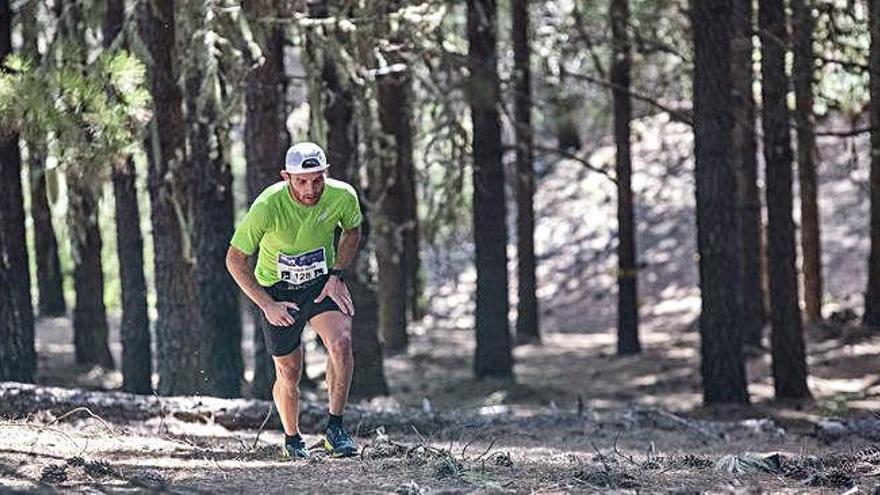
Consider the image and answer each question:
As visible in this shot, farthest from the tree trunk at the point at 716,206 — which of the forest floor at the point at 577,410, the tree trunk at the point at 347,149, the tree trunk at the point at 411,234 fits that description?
the tree trunk at the point at 411,234

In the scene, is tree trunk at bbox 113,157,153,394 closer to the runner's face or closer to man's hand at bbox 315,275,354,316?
man's hand at bbox 315,275,354,316

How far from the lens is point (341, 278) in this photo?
8.84 metres

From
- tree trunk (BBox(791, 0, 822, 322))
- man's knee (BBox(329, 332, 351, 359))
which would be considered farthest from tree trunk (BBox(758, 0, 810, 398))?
man's knee (BBox(329, 332, 351, 359))

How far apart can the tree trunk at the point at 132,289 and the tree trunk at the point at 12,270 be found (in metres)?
3.10

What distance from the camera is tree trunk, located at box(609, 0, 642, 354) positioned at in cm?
2121

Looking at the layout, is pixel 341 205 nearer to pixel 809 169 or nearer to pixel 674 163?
pixel 809 169

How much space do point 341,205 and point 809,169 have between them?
48.7 feet

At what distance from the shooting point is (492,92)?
16875mm

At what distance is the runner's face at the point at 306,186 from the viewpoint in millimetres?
8352

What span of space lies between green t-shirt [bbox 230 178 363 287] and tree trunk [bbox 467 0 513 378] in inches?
334

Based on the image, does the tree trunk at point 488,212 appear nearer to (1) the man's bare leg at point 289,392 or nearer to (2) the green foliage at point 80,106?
(2) the green foliage at point 80,106

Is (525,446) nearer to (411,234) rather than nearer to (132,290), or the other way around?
(132,290)

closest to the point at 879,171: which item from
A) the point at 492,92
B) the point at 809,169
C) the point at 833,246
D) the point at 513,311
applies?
the point at 809,169

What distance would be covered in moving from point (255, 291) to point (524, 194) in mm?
15319
